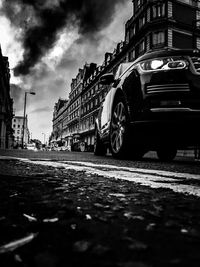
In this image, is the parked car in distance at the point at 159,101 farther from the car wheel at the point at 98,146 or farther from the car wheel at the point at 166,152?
the car wheel at the point at 98,146

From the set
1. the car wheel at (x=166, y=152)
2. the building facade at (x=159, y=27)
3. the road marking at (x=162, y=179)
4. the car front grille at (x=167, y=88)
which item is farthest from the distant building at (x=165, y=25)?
the road marking at (x=162, y=179)

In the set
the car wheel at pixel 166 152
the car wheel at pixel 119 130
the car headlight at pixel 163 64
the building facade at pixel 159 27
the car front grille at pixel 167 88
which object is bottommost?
the car wheel at pixel 166 152

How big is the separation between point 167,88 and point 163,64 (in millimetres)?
401

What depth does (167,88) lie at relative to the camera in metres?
4.12

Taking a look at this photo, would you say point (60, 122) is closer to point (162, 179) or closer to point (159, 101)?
point (159, 101)

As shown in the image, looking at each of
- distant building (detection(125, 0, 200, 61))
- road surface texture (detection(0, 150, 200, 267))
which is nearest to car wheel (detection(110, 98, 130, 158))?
road surface texture (detection(0, 150, 200, 267))

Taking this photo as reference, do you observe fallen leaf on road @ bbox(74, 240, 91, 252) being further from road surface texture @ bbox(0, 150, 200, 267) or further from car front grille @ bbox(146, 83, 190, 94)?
car front grille @ bbox(146, 83, 190, 94)

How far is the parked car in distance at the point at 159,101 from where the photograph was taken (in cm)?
403

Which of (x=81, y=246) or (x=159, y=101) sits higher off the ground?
(x=159, y=101)

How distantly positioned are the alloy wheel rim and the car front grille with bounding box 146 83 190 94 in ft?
2.43

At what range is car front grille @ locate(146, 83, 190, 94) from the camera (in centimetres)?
404

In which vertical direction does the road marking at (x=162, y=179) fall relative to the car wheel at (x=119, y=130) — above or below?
below

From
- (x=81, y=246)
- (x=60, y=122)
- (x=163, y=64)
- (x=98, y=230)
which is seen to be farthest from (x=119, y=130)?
(x=60, y=122)

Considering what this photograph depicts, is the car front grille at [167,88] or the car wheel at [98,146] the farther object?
the car wheel at [98,146]
